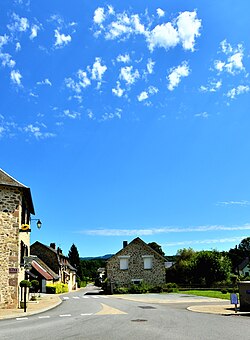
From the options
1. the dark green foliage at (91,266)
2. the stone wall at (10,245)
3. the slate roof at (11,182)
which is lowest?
the dark green foliage at (91,266)

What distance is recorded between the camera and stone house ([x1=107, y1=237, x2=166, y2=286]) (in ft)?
144

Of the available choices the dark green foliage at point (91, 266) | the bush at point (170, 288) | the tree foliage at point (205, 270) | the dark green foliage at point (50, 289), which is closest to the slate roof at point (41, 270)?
the dark green foliage at point (50, 289)

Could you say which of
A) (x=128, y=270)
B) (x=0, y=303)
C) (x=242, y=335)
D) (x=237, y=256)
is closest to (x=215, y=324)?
(x=242, y=335)

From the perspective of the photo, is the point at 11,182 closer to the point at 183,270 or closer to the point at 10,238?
the point at 10,238

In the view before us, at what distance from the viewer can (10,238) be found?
20141mm

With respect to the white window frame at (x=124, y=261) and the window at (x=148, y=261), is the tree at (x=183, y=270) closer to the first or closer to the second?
the window at (x=148, y=261)

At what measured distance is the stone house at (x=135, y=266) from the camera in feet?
144

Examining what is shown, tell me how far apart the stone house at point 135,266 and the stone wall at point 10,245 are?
24307 mm

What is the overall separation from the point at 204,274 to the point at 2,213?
1364 inches

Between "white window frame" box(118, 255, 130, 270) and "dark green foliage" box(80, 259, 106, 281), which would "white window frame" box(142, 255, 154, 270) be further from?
"dark green foliage" box(80, 259, 106, 281)

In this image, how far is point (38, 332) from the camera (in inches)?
446

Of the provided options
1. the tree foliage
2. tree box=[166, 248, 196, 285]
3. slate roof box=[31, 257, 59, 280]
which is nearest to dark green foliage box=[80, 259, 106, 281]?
tree box=[166, 248, 196, 285]

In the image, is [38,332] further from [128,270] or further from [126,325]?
[128,270]

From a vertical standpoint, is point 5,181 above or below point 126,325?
above
